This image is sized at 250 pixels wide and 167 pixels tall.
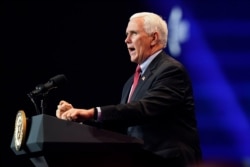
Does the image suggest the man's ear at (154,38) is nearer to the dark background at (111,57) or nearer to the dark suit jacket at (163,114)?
the dark suit jacket at (163,114)

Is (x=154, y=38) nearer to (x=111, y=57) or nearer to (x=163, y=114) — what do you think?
(x=163, y=114)

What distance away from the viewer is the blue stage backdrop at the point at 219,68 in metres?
3.48

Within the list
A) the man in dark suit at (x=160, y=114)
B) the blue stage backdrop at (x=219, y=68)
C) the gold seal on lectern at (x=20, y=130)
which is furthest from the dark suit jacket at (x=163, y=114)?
the blue stage backdrop at (x=219, y=68)

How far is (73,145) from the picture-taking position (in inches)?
71.3

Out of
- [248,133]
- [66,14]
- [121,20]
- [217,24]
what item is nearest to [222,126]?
[248,133]

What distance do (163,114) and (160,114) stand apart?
0.9 inches

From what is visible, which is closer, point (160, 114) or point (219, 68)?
point (160, 114)

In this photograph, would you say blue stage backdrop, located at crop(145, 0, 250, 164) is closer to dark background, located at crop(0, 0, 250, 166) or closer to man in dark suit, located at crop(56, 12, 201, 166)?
dark background, located at crop(0, 0, 250, 166)

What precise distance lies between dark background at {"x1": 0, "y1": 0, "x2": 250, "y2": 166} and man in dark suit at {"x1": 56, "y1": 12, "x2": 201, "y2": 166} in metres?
1.27

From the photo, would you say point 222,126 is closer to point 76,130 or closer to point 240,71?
point 240,71

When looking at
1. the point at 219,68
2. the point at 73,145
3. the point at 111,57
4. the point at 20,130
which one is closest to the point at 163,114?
the point at 73,145

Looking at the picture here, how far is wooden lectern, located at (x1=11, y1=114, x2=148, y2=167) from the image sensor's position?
5.85 ft

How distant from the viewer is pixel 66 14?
4328mm

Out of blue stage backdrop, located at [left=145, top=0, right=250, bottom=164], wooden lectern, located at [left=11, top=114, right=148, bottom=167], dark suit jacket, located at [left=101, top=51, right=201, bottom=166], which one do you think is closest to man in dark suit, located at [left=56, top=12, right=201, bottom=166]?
dark suit jacket, located at [left=101, top=51, right=201, bottom=166]
